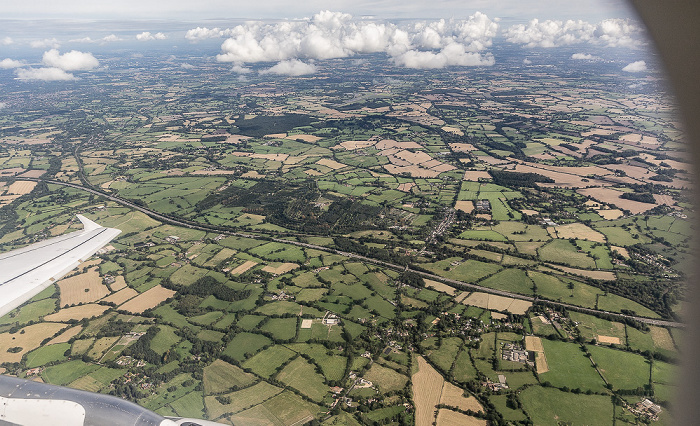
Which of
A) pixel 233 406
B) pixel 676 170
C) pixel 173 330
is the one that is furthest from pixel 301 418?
pixel 676 170

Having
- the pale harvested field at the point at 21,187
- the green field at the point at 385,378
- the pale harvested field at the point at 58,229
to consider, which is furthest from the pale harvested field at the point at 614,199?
the pale harvested field at the point at 21,187

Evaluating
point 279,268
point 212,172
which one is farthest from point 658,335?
point 212,172

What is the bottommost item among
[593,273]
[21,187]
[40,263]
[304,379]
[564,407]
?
[21,187]

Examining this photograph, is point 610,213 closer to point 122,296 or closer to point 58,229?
point 122,296

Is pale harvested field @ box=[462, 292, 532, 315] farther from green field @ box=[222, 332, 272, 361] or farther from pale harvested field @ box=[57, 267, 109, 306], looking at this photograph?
pale harvested field @ box=[57, 267, 109, 306]

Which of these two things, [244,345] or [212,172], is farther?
[212,172]

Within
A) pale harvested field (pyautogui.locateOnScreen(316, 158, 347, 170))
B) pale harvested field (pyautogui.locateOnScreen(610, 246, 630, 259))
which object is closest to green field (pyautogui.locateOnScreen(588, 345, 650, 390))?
pale harvested field (pyautogui.locateOnScreen(610, 246, 630, 259))
